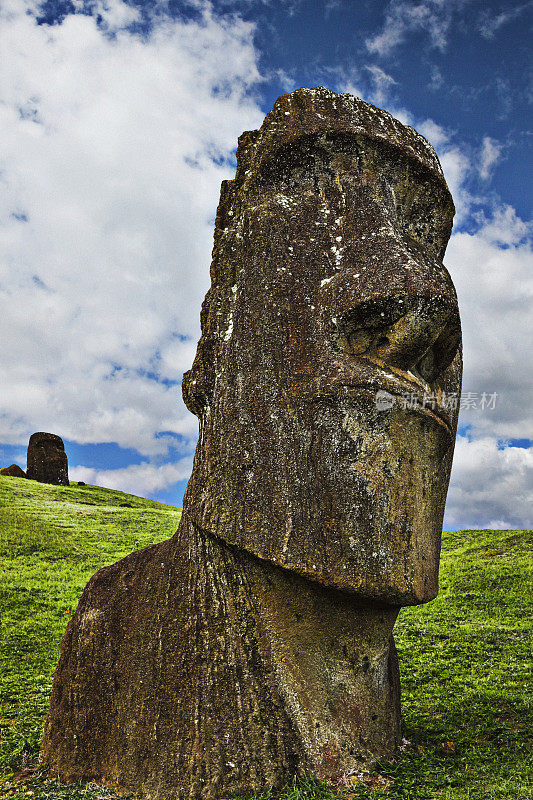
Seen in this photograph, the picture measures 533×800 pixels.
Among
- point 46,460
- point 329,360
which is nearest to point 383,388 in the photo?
point 329,360

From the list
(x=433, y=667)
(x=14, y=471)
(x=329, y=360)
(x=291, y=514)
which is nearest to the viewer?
(x=291, y=514)

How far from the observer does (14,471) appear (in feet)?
107

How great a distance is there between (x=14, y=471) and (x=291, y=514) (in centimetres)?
3113

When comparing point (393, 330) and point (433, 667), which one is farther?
point (433, 667)

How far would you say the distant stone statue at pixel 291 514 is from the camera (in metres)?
4.31

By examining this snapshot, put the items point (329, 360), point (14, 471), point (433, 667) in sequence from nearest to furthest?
1. point (329, 360)
2. point (433, 667)
3. point (14, 471)

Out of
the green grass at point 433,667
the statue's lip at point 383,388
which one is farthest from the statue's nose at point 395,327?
the green grass at point 433,667

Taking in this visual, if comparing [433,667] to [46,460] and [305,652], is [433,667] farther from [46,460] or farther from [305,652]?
[46,460]

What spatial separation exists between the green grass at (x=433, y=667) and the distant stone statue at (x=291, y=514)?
0.33m

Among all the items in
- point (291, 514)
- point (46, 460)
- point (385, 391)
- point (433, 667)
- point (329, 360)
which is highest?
point (46, 460)

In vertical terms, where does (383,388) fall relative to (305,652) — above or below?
above

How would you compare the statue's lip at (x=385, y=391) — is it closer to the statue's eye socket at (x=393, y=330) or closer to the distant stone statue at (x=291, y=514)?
the distant stone statue at (x=291, y=514)

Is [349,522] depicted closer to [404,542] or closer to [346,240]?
[404,542]

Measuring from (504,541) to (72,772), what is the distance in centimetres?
1121
